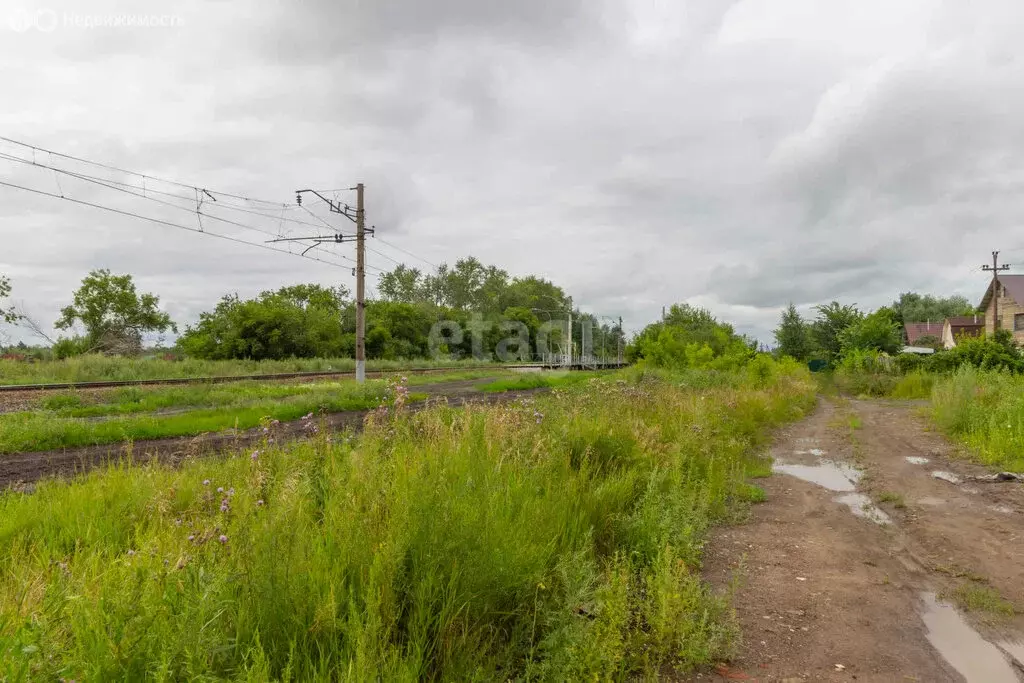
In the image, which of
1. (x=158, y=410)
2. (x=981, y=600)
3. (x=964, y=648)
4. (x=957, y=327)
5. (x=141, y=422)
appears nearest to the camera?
(x=964, y=648)

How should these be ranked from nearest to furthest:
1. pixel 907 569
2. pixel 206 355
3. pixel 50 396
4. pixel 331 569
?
pixel 331 569 → pixel 907 569 → pixel 50 396 → pixel 206 355

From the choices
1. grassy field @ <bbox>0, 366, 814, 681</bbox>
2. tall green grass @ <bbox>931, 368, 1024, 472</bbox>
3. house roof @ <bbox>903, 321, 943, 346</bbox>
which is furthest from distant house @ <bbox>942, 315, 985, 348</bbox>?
grassy field @ <bbox>0, 366, 814, 681</bbox>

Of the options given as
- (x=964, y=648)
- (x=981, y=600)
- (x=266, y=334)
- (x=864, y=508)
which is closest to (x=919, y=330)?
(x=266, y=334)

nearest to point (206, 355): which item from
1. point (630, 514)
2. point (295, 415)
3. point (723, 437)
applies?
point (295, 415)

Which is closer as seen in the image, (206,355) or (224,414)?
(224,414)

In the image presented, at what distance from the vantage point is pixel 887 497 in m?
8.05

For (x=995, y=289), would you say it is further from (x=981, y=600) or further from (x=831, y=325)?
(x=981, y=600)

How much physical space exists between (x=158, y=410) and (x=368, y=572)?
16120 millimetres

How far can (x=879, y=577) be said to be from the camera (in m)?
5.21

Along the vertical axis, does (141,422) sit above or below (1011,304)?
below

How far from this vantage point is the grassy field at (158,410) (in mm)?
11195

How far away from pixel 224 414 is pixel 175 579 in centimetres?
1366

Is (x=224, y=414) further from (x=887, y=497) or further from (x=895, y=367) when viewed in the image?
(x=895, y=367)

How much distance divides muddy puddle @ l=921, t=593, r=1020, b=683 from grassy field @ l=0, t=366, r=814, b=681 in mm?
1418
